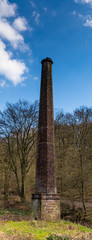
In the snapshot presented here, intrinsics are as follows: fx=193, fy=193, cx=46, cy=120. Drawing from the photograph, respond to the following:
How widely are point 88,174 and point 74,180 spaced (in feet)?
4.02

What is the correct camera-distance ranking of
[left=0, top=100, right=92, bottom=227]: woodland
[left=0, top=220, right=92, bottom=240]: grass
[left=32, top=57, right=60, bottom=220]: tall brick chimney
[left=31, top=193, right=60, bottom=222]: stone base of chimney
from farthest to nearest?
1. [left=0, top=100, right=92, bottom=227]: woodland
2. [left=32, top=57, right=60, bottom=220]: tall brick chimney
3. [left=31, top=193, right=60, bottom=222]: stone base of chimney
4. [left=0, top=220, right=92, bottom=240]: grass

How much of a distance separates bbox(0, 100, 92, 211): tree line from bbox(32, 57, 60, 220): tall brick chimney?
4569 mm

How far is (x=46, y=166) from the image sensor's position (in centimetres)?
1126

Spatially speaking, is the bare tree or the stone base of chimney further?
the bare tree

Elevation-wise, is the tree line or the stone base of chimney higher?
the tree line

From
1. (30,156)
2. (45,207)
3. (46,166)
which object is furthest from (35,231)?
(30,156)

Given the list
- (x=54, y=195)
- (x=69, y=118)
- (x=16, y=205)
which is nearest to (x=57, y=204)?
(x=54, y=195)

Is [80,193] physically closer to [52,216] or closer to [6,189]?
[52,216]

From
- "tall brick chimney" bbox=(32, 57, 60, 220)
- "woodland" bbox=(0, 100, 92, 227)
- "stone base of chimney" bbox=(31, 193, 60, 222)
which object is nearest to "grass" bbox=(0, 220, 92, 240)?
"stone base of chimney" bbox=(31, 193, 60, 222)

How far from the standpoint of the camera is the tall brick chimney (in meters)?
10.4

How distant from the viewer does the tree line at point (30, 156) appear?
15.3m

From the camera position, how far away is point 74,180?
1537 centimetres

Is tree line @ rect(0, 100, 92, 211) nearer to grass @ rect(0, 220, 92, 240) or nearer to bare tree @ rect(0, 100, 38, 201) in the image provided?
bare tree @ rect(0, 100, 38, 201)

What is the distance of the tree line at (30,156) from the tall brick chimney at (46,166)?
15.0ft
